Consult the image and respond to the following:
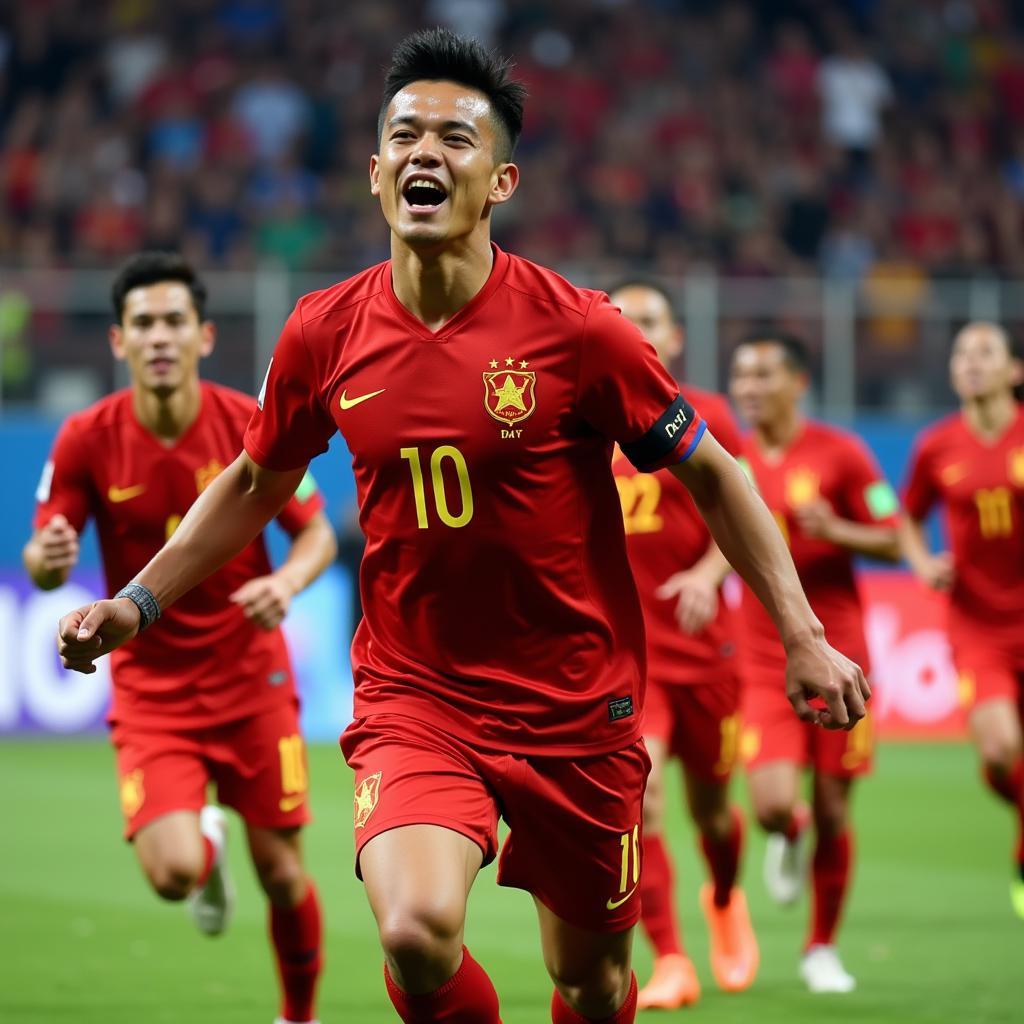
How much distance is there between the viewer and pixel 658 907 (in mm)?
7230

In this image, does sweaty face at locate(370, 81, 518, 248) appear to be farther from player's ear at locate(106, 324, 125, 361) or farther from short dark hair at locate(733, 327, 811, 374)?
short dark hair at locate(733, 327, 811, 374)

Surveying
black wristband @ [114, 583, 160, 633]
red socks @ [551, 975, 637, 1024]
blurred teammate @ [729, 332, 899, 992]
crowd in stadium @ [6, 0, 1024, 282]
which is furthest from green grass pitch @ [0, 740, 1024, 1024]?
crowd in stadium @ [6, 0, 1024, 282]

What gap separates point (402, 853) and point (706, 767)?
3.58 m

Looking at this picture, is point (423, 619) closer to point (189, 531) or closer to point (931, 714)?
point (189, 531)

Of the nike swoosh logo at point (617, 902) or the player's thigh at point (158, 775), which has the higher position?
the player's thigh at point (158, 775)

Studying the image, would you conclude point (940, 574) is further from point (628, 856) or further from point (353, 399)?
point (353, 399)

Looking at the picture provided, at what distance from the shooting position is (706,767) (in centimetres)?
772

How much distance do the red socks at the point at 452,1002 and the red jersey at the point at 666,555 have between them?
3.32m

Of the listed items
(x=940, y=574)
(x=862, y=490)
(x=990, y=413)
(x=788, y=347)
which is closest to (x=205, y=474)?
(x=788, y=347)

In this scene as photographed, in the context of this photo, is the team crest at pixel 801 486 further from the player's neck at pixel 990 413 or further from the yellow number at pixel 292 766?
the yellow number at pixel 292 766

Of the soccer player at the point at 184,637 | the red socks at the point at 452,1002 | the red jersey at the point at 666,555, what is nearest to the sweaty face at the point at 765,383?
the red jersey at the point at 666,555

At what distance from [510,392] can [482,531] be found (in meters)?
0.33

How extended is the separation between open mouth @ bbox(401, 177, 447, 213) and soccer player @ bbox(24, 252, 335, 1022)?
197cm

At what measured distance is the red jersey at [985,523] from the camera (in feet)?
31.4
